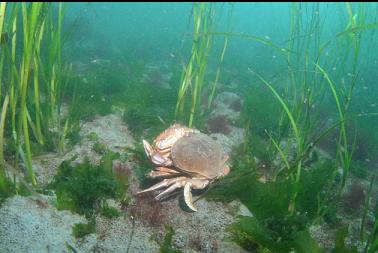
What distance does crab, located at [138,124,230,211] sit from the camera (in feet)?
12.7

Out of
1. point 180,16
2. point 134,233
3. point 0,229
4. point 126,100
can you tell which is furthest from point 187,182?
point 180,16

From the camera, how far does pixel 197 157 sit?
12.7ft

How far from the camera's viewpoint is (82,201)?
3773 millimetres

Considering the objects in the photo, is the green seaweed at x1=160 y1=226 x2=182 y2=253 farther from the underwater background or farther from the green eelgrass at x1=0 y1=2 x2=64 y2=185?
the green eelgrass at x1=0 y1=2 x2=64 y2=185

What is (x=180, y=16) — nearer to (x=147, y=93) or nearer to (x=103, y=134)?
(x=147, y=93)

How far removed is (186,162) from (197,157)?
17 cm

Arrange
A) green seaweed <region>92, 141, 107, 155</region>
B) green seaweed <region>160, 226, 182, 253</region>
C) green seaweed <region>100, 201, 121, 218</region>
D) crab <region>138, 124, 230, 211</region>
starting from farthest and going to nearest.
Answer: green seaweed <region>92, 141, 107, 155</region> < crab <region>138, 124, 230, 211</region> < green seaweed <region>100, 201, 121, 218</region> < green seaweed <region>160, 226, 182, 253</region>

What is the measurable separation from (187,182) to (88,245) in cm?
144

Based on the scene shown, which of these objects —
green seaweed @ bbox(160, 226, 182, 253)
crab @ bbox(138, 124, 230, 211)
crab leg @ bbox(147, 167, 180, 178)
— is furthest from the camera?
crab leg @ bbox(147, 167, 180, 178)

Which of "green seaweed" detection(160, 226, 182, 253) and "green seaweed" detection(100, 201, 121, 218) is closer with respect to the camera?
"green seaweed" detection(160, 226, 182, 253)

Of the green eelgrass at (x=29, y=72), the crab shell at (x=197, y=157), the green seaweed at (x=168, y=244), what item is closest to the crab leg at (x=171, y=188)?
the crab shell at (x=197, y=157)

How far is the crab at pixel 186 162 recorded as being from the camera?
3867mm

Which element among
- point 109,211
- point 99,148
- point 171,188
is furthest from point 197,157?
point 99,148

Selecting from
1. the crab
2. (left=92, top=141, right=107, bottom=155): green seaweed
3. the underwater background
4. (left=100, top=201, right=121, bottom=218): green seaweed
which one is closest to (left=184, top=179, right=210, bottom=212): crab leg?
the crab
